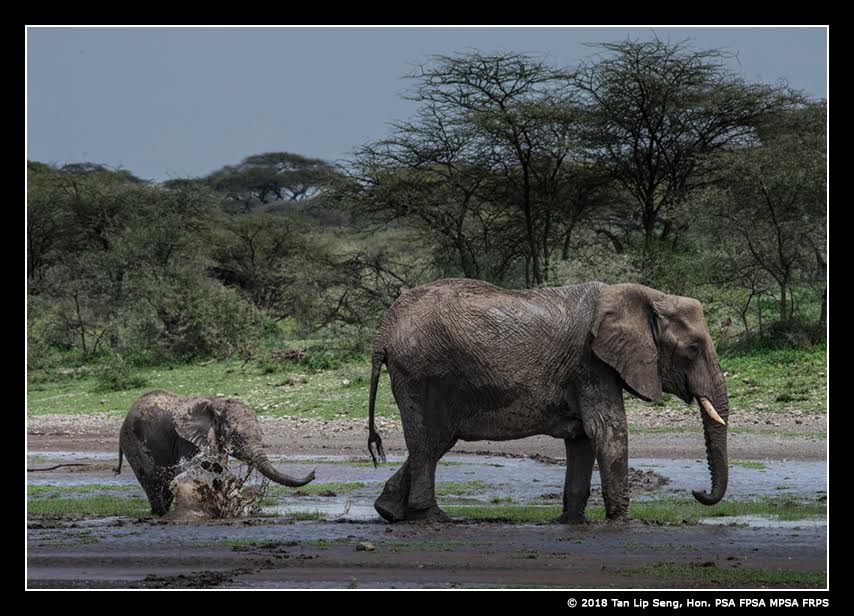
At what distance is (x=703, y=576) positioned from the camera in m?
9.68

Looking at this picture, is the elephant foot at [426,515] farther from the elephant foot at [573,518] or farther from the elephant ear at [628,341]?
the elephant ear at [628,341]

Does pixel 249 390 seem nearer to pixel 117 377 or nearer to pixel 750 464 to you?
pixel 117 377

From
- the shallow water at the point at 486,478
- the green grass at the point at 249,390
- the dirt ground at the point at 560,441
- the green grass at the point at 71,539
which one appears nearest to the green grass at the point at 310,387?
the green grass at the point at 249,390

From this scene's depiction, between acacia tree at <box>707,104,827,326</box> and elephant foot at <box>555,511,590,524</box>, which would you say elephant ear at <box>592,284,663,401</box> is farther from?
acacia tree at <box>707,104,827,326</box>

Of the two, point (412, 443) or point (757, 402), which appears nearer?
point (412, 443)

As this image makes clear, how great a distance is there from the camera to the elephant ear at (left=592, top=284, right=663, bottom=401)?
39.9 ft

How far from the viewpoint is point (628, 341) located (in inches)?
480

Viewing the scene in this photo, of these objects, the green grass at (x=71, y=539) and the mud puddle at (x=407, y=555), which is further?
the green grass at (x=71, y=539)

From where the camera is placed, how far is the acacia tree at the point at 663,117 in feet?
104

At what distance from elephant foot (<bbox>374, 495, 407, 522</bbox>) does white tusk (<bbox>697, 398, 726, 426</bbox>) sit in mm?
2988

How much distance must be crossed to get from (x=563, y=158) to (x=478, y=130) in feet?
7.10

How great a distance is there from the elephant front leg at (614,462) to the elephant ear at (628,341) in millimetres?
381
